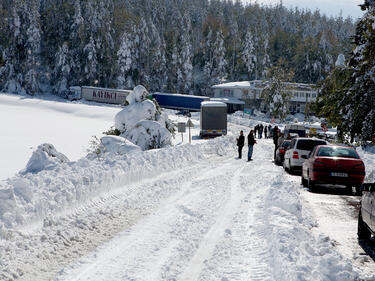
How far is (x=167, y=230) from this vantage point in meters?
8.51

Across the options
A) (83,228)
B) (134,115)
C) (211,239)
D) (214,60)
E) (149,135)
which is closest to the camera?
(211,239)

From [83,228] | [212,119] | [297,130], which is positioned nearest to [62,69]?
[212,119]

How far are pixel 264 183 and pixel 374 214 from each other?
776 centimetres

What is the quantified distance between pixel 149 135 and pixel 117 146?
6.73 metres

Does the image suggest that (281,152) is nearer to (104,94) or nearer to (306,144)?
(306,144)

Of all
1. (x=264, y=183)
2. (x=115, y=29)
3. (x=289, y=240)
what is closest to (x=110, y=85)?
(x=115, y=29)

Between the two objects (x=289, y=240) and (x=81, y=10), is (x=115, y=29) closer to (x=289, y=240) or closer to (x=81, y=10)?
(x=81, y=10)

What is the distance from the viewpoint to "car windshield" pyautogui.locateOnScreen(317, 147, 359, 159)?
587 inches

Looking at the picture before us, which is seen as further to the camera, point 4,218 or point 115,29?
point 115,29

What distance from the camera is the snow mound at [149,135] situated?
2966 cm

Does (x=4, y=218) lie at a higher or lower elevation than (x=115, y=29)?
lower

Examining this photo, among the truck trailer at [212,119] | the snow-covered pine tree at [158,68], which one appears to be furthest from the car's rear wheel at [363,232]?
the snow-covered pine tree at [158,68]

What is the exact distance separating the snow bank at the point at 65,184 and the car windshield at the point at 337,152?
20.1ft

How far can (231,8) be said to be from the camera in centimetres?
17850
